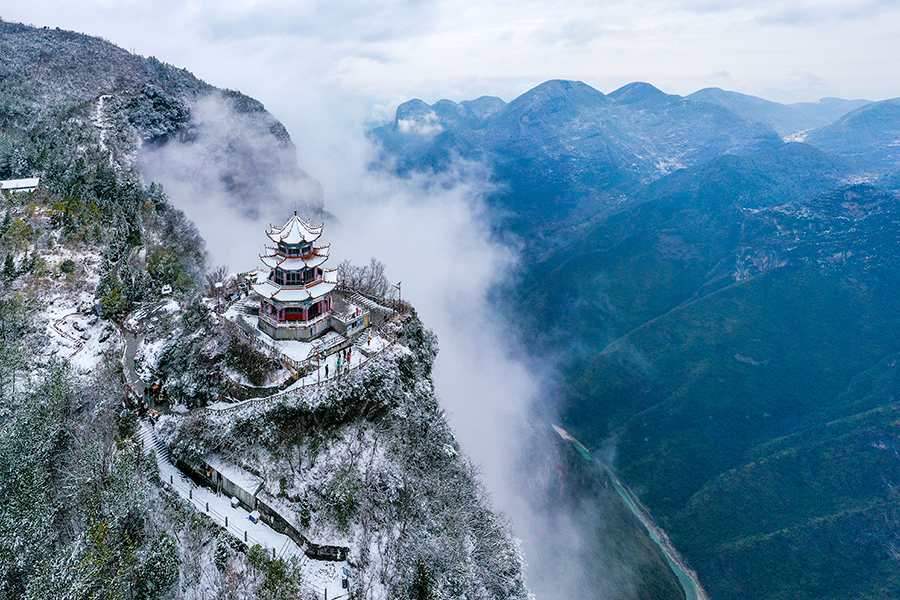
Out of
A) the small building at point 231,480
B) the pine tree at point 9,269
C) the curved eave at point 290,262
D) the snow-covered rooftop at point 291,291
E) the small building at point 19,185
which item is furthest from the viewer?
the small building at point 19,185

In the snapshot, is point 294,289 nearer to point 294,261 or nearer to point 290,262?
point 290,262

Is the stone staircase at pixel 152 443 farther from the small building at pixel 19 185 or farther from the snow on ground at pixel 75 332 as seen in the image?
the small building at pixel 19 185

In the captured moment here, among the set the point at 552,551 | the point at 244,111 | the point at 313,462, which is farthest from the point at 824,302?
the point at 244,111

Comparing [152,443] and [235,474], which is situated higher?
[235,474]

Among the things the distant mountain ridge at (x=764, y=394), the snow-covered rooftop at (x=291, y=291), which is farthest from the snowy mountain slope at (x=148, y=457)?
the distant mountain ridge at (x=764, y=394)

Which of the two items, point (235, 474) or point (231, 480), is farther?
point (235, 474)

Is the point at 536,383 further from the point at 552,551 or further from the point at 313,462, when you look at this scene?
the point at 313,462

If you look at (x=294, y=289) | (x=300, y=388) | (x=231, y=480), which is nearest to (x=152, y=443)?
(x=231, y=480)
